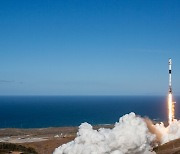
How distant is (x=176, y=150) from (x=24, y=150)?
4358cm

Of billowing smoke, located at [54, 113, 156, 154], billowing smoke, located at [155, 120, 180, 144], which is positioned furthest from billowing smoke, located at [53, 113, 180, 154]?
billowing smoke, located at [155, 120, 180, 144]

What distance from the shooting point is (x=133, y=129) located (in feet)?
247

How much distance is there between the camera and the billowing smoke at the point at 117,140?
71312mm

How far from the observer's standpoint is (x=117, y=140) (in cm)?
7381

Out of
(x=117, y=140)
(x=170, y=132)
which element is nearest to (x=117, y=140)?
(x=117, y=140)

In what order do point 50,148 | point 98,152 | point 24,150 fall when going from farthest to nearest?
point 50,148, point 24,150, point 98,152

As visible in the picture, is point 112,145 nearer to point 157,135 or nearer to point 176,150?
point 176,150

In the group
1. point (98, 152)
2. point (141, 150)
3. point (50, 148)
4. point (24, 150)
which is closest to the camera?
point (98, 152)

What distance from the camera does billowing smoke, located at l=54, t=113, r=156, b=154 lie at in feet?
234

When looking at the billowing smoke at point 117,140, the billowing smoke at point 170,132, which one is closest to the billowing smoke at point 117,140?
the billowing smoke at point 117,140

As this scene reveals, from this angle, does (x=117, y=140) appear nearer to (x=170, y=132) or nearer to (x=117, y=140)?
(x=117, y=140)

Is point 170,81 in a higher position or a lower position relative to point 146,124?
higher

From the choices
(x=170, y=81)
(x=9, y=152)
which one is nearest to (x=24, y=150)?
(x=9, y=152)

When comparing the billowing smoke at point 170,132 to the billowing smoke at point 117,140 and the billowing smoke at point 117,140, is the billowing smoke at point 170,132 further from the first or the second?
the billowing smoke at point 117,140
